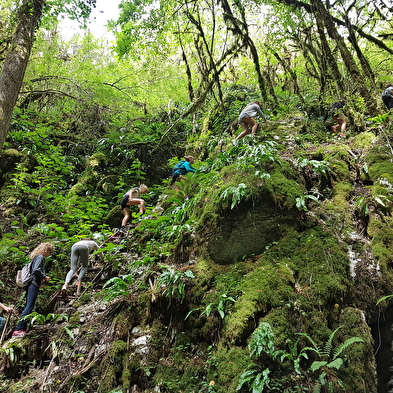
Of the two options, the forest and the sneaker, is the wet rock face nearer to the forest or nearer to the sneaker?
the forest

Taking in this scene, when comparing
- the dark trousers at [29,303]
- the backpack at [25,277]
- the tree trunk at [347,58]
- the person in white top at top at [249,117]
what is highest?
the tree trunk at [347,58]

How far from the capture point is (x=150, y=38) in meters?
9.96

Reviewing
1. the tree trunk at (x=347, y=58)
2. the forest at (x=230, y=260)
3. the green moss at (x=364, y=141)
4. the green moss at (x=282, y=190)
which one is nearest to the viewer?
the forest at (x=230, y=260)

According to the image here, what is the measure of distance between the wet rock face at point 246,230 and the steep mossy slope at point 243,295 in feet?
0.06

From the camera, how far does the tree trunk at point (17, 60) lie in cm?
557

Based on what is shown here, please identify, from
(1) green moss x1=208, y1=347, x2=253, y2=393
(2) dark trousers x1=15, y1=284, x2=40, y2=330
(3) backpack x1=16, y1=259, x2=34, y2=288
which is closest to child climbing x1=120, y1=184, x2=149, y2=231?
(3) backpack x1=16, y1=259, x2=34, y2=288

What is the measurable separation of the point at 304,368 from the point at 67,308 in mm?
4536

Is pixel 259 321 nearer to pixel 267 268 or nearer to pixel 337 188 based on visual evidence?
pixel 267 268

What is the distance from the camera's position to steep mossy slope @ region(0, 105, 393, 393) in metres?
3.14

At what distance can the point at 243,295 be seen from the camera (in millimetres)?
3730

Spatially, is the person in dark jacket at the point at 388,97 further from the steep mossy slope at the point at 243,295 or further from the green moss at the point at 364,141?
the steep mossy slope at the point at 243,295

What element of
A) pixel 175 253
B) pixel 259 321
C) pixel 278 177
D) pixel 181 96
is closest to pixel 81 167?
pixel 181 96

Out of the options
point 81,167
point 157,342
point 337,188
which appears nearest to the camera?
point 157,342

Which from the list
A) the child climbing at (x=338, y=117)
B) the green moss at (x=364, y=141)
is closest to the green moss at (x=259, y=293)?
the green moss at (x=364, y=141)
